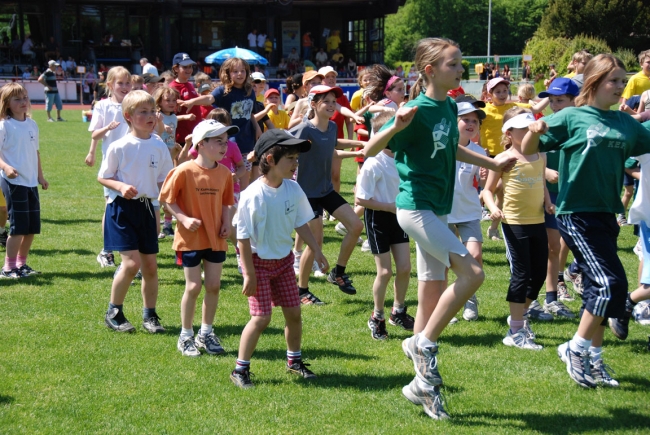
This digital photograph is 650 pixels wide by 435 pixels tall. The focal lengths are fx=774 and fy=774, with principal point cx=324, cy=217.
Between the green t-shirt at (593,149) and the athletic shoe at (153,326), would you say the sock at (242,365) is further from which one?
the green t-shirt at (593,149)

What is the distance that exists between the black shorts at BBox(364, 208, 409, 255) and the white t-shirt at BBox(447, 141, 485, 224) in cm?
52

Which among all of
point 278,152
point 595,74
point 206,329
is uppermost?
point 595,74

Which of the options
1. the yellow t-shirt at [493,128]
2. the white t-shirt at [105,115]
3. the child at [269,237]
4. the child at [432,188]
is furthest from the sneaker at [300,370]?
the yellow t-shirt at [493,128]

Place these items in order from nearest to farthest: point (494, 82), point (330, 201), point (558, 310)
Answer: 1. point (558, 310)
2. point (330, 201)
3. point (494, 82)

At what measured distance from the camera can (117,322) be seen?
6.58 metres

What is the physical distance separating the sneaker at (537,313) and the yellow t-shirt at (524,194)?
44.2 inches

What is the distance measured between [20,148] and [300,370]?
4.65m

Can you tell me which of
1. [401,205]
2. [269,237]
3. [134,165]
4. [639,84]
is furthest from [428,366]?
[639,84]

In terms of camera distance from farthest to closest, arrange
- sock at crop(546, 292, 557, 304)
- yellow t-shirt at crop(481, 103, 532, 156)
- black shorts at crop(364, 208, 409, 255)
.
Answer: yellow t-shirt at crop(481, 103, 532, 156) → sock at crop(546, 292, 557, 304) → black shorts at crop(364, 208, 409, 255)

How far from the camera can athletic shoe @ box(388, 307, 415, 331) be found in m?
6.71

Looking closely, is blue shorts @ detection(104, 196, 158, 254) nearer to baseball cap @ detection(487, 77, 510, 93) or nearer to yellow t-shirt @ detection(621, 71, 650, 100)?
baseball cap @ detection(487, 77, 510, 93)

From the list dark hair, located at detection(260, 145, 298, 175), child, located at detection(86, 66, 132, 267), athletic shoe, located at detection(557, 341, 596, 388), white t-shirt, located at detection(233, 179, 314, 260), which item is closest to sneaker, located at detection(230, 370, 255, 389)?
white t-shirt, located at detection(233, 179, 314, 260)

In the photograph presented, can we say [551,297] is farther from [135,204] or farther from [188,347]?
[135,204]

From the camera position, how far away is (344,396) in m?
5.18
